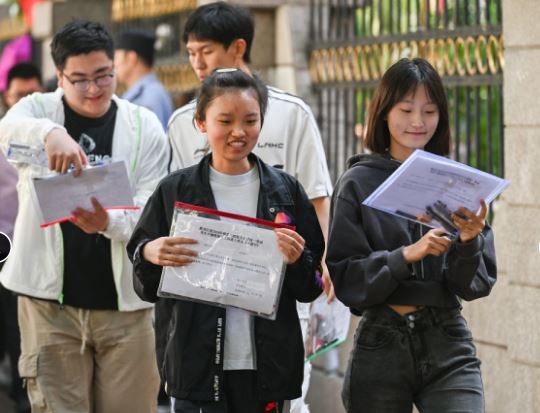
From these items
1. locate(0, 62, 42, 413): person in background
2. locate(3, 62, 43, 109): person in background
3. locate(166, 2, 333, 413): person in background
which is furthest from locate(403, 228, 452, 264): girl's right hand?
locate(3, 62, 43, 109): person in background

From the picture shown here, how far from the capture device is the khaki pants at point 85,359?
588cm

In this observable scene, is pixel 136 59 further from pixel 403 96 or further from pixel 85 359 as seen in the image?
pixel 403 96

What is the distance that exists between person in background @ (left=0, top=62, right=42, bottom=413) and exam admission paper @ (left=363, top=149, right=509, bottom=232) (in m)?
2.04

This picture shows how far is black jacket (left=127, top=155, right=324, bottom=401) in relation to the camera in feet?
15.1

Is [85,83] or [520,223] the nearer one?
[85,83]

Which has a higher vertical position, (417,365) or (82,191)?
(82,191)

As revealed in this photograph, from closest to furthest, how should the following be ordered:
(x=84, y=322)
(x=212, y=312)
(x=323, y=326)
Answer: (x=212, y=312), (x=84, y=322), (x=323, y=326)

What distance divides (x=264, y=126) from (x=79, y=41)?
951 millimetres

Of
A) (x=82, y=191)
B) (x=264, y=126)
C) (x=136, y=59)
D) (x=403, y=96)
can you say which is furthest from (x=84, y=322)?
(x=136, y=59)

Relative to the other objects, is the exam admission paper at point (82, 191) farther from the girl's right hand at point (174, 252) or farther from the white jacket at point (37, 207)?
the girl's right hand at point (174, 252)

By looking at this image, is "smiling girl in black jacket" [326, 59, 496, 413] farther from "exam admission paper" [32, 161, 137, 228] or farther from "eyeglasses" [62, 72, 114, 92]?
"eyeglasses" [62, 72, 114, 92]

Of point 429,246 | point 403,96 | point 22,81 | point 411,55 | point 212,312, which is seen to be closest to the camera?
point 429,246

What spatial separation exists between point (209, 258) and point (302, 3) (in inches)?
174

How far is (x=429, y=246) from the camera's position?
14.4ft
